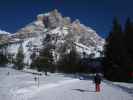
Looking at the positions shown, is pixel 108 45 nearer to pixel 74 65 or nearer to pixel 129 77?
pixel 129 77

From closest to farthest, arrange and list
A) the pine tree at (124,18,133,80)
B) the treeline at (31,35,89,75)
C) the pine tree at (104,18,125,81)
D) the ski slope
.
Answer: the ski slope
the pine tree at (124,18,133,80)
the pine tree at (104,18,125,81)
the treeline at (31,35,89,75)

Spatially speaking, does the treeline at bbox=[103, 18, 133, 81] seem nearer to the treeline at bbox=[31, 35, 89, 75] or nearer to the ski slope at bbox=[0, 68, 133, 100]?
the ski slope at bbox=[0, 68, 133, 100]

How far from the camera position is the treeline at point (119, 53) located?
160 feet

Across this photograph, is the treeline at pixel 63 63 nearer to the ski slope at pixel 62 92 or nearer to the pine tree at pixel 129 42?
the pine tree at pixel 129 42

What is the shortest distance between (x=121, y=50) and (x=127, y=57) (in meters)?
2.01

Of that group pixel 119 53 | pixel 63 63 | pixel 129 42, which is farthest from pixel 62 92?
pixel 63 63

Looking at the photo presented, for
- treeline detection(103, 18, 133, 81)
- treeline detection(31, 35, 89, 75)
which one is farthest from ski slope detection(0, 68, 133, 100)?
treeline detection(31, 35, 89, 75)

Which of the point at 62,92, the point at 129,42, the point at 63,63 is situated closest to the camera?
the point at 62,92

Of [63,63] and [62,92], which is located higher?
[63,63]

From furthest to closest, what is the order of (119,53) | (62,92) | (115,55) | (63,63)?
1. (63,63)
2. (115,55)
3. (119,53)
4. (62,92)

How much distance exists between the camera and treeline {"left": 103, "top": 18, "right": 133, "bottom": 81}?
48625 mm

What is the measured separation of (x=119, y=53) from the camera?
50.9 meters

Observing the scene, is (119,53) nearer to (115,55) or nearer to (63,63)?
(115,55)

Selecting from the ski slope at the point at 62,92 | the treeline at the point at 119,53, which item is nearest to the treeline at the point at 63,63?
the treeline at the point at 119,53
